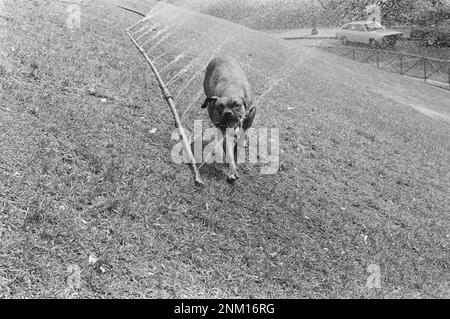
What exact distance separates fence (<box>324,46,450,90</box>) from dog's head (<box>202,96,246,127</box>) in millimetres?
22864

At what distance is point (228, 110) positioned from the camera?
340 inches

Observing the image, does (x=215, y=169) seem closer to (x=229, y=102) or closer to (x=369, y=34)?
(x=229, y=102)

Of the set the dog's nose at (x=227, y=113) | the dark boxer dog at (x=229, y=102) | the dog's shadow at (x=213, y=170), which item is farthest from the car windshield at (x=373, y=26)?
the dog's nose at (x=227, y=113)

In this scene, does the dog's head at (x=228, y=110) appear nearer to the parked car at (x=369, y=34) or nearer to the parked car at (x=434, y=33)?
the parked car at (x=369, y=34)

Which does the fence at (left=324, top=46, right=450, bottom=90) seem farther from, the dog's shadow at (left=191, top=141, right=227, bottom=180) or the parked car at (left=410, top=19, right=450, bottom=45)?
the dog's shadow at (left=191, top=141, right=227, bottom=180)

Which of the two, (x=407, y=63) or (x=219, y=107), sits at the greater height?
(x=219, y=107)

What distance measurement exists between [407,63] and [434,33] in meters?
5.78

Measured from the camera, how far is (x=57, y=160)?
7.27m

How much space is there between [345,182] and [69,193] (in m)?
6.11

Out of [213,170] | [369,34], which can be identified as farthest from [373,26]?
[213,170]

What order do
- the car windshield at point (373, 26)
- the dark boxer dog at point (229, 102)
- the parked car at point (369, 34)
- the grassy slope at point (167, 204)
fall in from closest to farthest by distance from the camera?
the grassy slope at point (167, 204) → the dark boxer dog at point (229, 102) → the parked car at point (369, 34) → the car windshield at point (373, 26)

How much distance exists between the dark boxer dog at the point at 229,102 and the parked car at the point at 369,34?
27977mm

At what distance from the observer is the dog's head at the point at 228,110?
8.70m
